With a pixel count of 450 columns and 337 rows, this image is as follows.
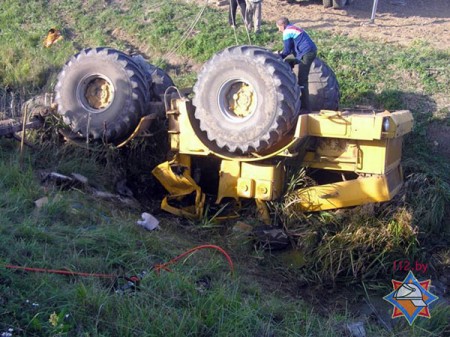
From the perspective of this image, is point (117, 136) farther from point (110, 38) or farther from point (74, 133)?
point (110, 38)

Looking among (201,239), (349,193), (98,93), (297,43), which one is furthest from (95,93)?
(349,193)

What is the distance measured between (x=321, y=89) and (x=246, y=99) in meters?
1.40

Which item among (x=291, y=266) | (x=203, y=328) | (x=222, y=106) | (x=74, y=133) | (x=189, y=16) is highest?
(x=189, y=16)

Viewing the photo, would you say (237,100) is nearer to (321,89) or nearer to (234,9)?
(321,89)

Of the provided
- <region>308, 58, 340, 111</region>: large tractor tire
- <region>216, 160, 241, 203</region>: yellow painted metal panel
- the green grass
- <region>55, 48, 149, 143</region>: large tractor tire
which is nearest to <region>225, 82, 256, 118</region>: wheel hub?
<region>216, 160, 241, 203</region>: yellow painted metal panel

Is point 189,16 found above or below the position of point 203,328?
above

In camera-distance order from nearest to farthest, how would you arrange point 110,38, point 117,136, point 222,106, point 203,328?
point 203,328, point 222,106, point 117,136, point 110,38

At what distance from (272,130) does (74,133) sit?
2508 millimetres

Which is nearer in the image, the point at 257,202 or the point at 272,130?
the point at 272,130

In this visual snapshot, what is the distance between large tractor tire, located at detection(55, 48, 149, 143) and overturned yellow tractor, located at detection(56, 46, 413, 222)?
0.04 ft

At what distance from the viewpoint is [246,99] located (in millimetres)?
6609

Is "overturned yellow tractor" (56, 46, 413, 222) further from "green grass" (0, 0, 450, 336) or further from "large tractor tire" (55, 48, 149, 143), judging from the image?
"green grass" (0, 0, 450, 336)

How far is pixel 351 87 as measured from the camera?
984cm

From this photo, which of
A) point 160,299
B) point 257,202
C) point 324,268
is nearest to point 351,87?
point 257,202
